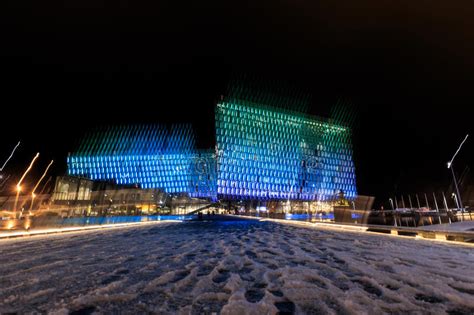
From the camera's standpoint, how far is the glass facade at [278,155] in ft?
334

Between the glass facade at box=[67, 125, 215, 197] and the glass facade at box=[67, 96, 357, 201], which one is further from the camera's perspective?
the glass facade at box=[67, 125, 215, 197]

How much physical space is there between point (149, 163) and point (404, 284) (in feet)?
365

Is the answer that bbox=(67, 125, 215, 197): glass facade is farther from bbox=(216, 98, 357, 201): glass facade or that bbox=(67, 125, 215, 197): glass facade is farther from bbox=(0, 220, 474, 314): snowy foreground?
bbox=(0, 220, 474, 314): snowy foreground

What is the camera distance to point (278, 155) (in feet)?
365

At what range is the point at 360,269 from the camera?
253 inches

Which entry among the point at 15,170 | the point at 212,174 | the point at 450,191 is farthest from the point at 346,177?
the point at 15,170

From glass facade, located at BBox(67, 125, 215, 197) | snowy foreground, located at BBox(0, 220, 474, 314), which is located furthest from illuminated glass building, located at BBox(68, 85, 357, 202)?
snowy foreground, located at BBox(0, 220, 474, 314)

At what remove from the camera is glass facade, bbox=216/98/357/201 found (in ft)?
334

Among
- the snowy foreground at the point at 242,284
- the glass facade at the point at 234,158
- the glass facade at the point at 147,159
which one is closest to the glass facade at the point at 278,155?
the glass facade at the point at 234,158

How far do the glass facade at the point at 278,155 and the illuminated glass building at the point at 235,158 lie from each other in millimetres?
345

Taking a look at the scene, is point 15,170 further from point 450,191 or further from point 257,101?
point 450,191

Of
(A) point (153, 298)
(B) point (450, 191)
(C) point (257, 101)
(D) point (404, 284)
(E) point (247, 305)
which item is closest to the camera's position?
(E) point (247, 305)

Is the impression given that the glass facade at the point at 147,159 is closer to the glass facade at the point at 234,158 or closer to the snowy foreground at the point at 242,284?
the glass facade at the point at 234,158

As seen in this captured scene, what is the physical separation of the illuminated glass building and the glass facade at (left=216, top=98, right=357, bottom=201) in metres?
0.34
